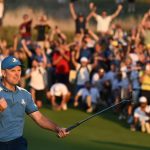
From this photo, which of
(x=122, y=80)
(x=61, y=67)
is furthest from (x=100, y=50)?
(x=122, y=80)

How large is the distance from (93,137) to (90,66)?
497cm

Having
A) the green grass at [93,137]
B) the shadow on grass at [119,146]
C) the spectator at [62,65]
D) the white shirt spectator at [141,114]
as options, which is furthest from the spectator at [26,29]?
the shadow on grass at [119,146]

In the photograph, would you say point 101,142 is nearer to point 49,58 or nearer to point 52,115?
point 52,115

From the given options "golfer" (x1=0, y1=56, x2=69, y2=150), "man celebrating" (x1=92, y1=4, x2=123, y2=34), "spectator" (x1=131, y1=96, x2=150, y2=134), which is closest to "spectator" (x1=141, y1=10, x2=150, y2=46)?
"man celebrating" (x1=92, y1=4, x2=123, y2=34)

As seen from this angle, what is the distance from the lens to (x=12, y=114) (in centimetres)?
739

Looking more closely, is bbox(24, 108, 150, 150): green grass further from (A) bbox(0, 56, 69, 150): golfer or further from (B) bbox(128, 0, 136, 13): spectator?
(B) bbox(128, 0, 136, 13): spectator

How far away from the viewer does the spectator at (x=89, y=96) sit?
18.0m

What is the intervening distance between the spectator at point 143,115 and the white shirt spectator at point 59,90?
139 inches

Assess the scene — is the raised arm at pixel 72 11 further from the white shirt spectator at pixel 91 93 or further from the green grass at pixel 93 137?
the green grass at pixel 93 137

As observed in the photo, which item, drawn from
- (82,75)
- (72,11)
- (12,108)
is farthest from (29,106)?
(72,11)

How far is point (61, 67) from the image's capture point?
19.6 metres

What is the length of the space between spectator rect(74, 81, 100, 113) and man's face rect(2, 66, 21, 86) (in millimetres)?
10530

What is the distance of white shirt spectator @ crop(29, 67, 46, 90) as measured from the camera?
1888cm

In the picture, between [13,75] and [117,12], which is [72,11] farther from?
[13,75]
